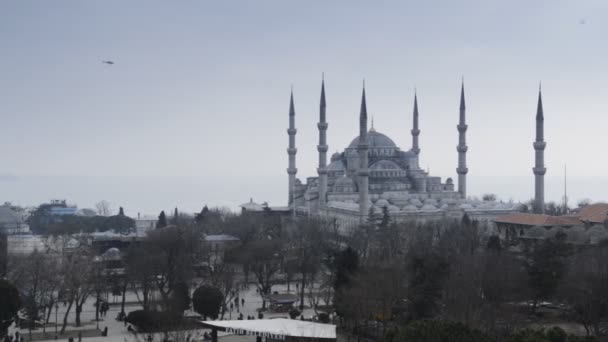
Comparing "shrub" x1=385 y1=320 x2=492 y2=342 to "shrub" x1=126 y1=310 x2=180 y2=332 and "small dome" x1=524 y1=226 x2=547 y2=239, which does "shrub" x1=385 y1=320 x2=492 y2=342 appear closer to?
"shrub" x1=126 y1=310 x2=180 y2=332

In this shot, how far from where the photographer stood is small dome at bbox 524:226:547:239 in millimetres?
37597

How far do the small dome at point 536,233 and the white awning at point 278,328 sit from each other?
60.4ft

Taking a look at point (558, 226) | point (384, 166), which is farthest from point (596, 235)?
point (384, 166)

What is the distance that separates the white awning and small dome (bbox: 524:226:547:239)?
18401 mm

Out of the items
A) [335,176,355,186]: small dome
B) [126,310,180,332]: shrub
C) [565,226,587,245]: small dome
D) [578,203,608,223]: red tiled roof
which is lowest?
[126,310,180,332]: shrub

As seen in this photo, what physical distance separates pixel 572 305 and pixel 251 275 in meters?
18.8

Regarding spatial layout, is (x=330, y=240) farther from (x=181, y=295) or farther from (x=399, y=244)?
(x=181, y=295)

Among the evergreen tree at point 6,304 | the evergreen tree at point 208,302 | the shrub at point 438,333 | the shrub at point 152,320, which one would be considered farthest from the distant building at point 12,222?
the shrub at point 438,333

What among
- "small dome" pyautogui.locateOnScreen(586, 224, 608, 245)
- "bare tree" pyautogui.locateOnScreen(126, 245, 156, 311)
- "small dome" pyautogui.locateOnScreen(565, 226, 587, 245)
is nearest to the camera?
"bare tree" pyautogui.locateOnScreen(126, 245, 156, 311)

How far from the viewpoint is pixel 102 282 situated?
3078cm

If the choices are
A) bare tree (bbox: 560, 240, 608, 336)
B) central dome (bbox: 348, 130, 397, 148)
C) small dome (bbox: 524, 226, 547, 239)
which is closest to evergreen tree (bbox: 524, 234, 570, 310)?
bare tree (bbox: 560, 240, 608, 336)

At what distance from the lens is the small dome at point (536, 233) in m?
37.6

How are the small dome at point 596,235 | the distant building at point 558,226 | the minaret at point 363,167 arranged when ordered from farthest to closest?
the minaret at point 363,167 → the distant building at point 558,226 → the small dome at point 596,235

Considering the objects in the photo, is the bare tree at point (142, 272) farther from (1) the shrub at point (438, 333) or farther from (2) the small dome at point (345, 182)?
(2) the small dome at point (345, 182)
